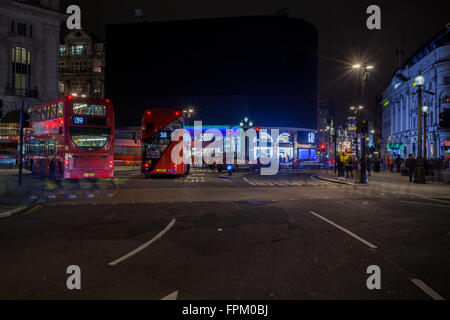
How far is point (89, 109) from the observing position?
19516 mm

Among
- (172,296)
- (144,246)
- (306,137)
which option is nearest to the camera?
(172,296)

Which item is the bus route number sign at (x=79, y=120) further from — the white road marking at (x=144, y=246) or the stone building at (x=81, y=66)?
the stone building at (x=81, y=66)

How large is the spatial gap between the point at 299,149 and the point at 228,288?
6944cm

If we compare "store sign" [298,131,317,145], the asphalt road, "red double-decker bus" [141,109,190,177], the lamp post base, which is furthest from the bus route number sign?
"store sign" [298,131,317,145]

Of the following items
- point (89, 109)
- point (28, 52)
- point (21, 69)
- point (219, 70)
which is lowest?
point (89, 109)

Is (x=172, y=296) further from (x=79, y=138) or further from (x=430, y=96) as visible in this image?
Result: (x=430, y=96)

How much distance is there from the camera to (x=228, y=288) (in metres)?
4.56

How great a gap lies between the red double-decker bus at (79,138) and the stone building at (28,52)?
26.9 meters

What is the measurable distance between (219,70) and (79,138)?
52.0 m

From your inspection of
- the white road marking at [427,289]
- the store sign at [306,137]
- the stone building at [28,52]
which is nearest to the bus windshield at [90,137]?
the white road marking at [427,289]

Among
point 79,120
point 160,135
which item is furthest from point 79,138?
point 160,135

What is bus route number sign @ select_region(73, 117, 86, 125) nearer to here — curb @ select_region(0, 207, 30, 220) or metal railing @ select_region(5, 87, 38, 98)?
curb @ select_region(0, 207, 30, 220)
